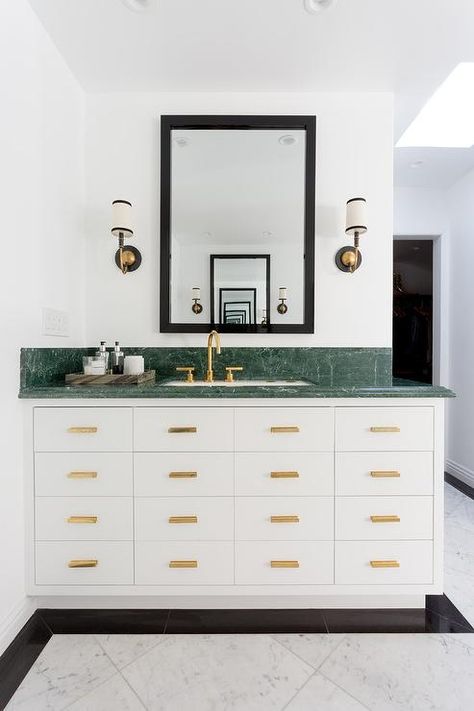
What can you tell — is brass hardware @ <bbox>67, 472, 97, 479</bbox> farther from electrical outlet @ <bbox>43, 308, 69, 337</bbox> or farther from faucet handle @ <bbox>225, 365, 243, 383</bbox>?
faucet handle @ <bbox>225, 365, 243, 383</bbox>

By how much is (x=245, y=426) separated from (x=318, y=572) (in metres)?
0.69

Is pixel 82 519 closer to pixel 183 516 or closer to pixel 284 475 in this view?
pixel 183 516

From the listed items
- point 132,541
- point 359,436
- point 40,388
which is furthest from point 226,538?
point 40,388

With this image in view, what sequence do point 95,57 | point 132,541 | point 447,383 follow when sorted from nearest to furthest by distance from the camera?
point 132,541 → point 95,57 → point 447,383

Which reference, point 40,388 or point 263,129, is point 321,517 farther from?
point 263,129

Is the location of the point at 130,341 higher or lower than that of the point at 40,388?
higher

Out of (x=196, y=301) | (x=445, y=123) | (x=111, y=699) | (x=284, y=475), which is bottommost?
(x=111, y=699)

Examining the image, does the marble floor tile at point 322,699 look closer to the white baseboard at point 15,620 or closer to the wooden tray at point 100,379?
the white baseboard at point 15,620

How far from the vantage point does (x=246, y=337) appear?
213cm

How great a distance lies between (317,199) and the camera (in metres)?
2.12

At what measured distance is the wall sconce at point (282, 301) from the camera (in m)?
2.11

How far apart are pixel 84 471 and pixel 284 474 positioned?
84cm

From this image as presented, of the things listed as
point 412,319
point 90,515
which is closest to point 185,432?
point 90,515

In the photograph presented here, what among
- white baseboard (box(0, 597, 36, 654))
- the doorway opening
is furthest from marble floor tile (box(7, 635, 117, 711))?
the doorway opening
